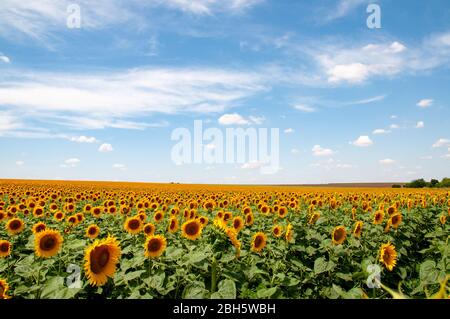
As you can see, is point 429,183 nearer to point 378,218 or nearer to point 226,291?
point 378,218

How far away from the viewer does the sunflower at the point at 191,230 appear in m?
6.85

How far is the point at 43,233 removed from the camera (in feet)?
19.9

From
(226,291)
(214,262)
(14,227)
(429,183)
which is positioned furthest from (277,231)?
(429,183)

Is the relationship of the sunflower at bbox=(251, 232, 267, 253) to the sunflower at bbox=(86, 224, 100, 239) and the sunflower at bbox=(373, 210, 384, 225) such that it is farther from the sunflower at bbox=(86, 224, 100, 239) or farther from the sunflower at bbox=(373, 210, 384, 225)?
the sunflower at bbox=(373, 210, 384, 225)

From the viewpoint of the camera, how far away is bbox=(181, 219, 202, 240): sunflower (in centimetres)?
685

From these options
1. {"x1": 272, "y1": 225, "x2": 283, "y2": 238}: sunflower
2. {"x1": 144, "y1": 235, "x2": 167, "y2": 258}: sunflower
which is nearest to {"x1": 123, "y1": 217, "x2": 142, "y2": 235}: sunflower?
{"x1": 144, "y1": 235, "x2": 167, "y2": 258}: sunflower

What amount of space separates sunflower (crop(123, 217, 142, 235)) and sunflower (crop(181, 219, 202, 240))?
1.21 metres

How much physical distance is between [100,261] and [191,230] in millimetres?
2405

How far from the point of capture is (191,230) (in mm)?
6914

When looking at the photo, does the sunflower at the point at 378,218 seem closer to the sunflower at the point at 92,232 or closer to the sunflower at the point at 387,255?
the sunflower at the point at 387,255

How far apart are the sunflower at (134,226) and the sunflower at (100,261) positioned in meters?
2.76

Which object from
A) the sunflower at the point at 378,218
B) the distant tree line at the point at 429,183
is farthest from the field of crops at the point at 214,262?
the distant tree line at the point at 429,183
